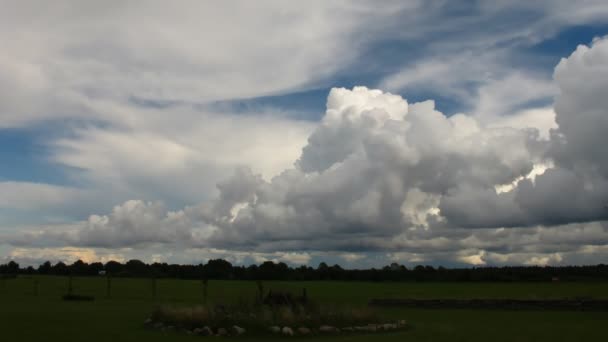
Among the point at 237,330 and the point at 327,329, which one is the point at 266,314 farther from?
the point at 327,329

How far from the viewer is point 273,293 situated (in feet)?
113

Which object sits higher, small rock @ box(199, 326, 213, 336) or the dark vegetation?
the dark vegetation

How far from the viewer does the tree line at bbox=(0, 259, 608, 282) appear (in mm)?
116500

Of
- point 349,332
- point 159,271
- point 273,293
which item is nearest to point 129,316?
point 273,293

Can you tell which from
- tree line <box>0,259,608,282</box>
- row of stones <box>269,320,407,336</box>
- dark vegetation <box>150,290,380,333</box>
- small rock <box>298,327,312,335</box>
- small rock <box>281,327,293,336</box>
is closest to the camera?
small rock <box>281,327,293,336</box>

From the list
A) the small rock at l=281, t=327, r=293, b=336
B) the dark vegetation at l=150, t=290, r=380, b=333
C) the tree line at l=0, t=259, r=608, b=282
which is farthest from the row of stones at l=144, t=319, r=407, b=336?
the tree line at l=0, t=259, r=608, b=282

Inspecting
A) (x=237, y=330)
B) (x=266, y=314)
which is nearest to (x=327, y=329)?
(x=266, y=314)

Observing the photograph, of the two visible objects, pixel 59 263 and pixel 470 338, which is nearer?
pixel 470 338

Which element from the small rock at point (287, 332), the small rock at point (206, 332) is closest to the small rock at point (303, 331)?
the small rock at point (287, 332)

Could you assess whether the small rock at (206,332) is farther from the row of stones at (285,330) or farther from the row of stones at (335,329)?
the row of stones at (335,329)

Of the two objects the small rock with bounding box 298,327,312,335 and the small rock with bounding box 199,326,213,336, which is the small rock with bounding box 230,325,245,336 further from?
the small rock with bounding box 298,327,312,335

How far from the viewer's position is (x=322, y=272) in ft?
471

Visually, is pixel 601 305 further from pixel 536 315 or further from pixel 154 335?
pixel 154 335

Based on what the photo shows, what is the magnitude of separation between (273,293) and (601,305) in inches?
1066
